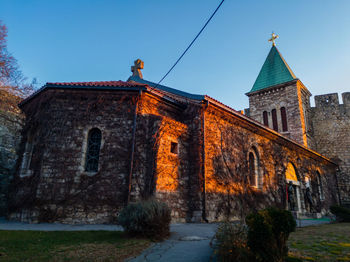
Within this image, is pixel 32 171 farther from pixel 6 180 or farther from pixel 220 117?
pixel 220 117

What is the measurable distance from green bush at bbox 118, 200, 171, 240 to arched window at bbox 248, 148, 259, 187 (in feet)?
29.2

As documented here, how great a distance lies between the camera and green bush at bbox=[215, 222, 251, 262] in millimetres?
3740

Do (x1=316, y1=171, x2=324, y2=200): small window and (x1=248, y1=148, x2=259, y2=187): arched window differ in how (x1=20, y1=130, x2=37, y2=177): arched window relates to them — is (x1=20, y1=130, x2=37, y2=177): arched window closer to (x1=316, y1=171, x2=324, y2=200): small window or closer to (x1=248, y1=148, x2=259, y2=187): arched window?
(x1=248, y1=148, x2=259, y2=187): arched window

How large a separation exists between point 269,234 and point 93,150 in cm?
793

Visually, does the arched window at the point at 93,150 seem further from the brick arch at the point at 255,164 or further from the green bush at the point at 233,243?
the brick arch at the point at 255,164

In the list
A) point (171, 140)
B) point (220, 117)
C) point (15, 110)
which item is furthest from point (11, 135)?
point (220, 117)

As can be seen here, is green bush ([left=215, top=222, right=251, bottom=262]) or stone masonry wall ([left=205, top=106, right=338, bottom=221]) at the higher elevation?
stone masonry wall ([left=205, top=106, right=338, bottom=221])

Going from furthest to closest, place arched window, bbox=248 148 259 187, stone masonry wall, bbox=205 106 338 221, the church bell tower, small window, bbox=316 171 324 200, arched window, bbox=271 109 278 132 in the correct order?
arched window, bbox=271 109 278 132 → the church bell tower → small window, bbox=316 171 324 200 → arched window, bbox=248 148 259 187 → stone masonry wall, bbox=205 106 338 221

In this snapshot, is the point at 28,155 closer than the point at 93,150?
No

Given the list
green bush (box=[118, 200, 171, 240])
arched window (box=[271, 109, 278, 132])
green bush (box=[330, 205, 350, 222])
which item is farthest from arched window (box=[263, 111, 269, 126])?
green bush (box=[118, 200, 171, 240])

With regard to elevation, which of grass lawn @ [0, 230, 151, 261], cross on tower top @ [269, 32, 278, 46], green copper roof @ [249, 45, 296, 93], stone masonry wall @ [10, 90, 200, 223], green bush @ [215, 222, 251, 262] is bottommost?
grass lawn @ [0, 230, 151, 261]

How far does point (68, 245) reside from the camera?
529 centimetres

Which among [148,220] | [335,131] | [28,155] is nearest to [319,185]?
[335,131]

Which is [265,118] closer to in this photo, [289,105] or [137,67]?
[289,105]
